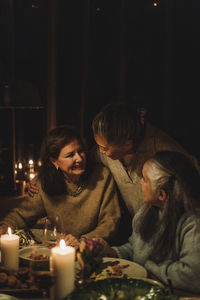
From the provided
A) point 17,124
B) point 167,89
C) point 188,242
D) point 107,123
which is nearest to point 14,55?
point 17,124

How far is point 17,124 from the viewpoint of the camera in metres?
5.50

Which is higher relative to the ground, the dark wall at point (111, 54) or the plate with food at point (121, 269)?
the dark wall at point (111, 54)

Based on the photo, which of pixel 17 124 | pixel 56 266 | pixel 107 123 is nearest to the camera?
pixel 56 266

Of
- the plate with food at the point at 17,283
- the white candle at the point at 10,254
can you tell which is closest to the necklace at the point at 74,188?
the white candle at the point at 10,254

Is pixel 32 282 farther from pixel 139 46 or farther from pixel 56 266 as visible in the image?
pixel 139 46

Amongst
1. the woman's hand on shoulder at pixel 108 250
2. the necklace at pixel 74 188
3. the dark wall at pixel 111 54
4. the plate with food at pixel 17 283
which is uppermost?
the dark wall at pixel 111 54

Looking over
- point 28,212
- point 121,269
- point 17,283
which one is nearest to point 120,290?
point 121,269

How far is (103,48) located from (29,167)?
1811 millimetres

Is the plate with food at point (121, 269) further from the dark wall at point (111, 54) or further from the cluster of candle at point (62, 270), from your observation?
the dark wall at point (111, 54)

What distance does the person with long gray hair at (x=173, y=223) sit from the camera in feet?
5.66

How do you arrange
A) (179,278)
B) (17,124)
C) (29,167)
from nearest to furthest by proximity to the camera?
1. (179,278)
2. (29,167)
3. (17,124)

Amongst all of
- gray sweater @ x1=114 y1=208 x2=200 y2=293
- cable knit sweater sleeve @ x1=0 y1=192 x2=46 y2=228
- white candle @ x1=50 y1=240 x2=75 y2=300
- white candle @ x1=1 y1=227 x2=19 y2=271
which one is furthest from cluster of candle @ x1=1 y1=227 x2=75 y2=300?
cable knit sweater sleeve @ x1=0 y1=192 x2=46 y2=228

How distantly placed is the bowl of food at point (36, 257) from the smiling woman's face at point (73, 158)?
728 mm

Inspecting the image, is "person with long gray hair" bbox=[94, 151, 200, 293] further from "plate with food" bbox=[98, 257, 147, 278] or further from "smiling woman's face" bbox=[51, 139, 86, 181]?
"smiling woman's face" bbox=[51, 139, 86, 181]
